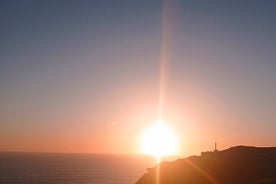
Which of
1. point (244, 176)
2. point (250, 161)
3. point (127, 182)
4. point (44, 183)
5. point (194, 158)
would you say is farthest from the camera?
point (127, 182)

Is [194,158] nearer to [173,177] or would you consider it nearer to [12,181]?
[173,177]

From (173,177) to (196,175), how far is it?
3452mm

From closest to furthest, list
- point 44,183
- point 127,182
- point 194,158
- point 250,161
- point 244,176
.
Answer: point 244,176 < point 250,161 < point 194,158 < point 44,183 < point 127,182

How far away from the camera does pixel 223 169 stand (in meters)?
43.5

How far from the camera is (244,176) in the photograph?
41.2 meters

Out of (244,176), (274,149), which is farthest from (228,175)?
(274,149)

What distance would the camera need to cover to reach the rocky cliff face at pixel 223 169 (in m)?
41.3

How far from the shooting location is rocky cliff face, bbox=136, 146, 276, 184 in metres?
41.3

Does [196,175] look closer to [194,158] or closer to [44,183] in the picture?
[194,158]

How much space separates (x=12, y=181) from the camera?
169 m

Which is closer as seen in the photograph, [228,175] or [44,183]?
[228,175]

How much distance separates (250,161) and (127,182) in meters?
139

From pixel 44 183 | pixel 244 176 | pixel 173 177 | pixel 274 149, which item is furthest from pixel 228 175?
pixel 44 183

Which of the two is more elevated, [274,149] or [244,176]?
[274,149]
